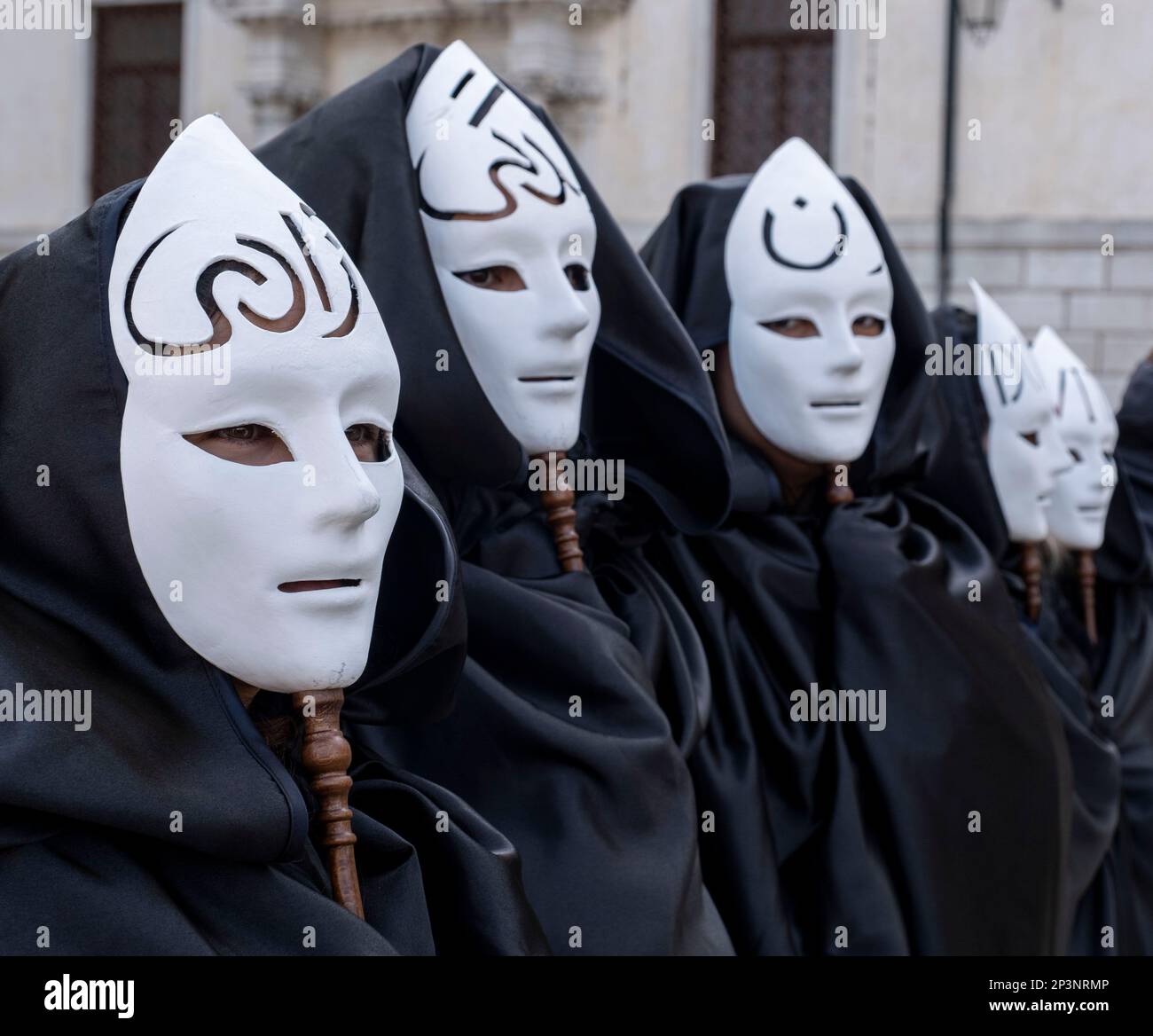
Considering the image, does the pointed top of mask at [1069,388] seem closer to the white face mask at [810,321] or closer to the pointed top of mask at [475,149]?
the white face mask at [810,321]

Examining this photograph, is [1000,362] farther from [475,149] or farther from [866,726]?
[475,149]

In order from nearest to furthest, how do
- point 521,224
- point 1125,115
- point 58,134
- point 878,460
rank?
point 521,224, point 878,460, point 1125,115, point 58,134

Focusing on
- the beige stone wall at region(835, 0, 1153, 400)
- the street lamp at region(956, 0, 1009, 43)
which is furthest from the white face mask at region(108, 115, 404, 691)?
the beige stone wall at region(835, 0, 1153, 400)

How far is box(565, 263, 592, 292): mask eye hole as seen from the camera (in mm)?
3355

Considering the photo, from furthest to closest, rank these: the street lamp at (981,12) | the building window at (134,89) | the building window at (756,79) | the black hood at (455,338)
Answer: the building window at (134,89) < the building window at (756,79) < the street lamp at (981,12) < the black hood at (455,338)

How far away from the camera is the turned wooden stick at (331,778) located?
227cm

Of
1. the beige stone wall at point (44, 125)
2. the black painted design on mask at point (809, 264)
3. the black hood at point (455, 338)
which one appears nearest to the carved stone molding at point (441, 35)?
the beige stone wall at point (44, 125)

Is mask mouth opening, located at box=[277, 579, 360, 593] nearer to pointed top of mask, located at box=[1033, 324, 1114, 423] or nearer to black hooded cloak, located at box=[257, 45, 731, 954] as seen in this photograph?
black hooded cloak, located at box=[257, 45, 731, 954]

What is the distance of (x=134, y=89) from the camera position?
15.0 m

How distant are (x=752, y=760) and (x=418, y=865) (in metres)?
1.51

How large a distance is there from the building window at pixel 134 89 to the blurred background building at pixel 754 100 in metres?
0.02
